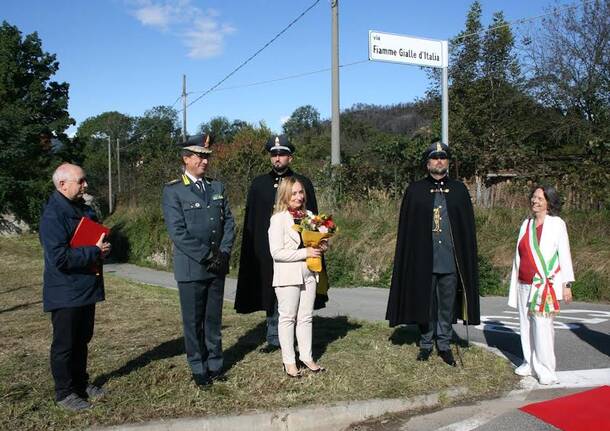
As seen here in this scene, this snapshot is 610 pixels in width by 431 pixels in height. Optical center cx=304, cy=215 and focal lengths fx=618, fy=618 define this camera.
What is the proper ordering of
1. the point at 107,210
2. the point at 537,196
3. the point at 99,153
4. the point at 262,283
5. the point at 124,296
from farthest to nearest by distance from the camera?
the point at 99,153
the point at 107,210
the point at 124,296
the point at 262,283
the point at 537,196

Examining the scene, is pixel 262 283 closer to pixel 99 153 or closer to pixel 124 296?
pixel 124 296

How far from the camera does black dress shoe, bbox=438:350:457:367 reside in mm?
5883

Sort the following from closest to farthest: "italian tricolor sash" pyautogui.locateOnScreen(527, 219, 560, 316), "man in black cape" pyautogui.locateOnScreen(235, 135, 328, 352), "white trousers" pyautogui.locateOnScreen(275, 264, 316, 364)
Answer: "white trousers" pyautogui.locateOnScreen(275, 264, 316, 364) → "italian tricolor sash" pyautogui.locateOnScreen(527, 219, 560, 316) → "man in black cape" pyautogui.locateOnScreen(235, 135, 328, 352)

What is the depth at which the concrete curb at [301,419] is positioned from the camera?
4.38m

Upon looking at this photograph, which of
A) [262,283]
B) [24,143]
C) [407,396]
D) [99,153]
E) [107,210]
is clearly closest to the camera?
[407,396]

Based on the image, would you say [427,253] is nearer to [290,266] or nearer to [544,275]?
[544,275]

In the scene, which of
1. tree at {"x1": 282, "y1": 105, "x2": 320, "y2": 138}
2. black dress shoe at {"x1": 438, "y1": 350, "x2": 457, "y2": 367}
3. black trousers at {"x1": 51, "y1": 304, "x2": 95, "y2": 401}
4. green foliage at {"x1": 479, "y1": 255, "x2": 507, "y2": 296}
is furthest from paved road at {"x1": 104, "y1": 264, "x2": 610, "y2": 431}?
tree at {"x1": 282, "y1": 105, "x2": 320, "y2": 138}

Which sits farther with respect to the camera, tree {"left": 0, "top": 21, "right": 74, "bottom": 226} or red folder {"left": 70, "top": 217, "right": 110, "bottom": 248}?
tree {"left": 0, "top": 21, "right": 74, "bottom": 226}

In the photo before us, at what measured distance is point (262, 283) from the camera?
20.0ft

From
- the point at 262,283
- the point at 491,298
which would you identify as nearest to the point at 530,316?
the point at 262,283

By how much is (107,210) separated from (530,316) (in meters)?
49.8

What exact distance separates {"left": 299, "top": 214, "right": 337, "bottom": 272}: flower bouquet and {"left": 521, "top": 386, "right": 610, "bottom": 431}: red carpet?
2100 mm

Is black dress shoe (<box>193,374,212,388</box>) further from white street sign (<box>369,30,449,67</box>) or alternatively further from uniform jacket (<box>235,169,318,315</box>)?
white street sign (<box>369,30,449,67</box>)

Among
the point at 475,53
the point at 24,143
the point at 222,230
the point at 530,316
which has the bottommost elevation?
the point at 530,316
